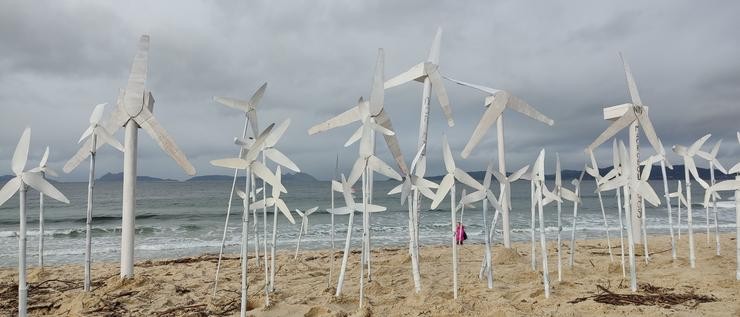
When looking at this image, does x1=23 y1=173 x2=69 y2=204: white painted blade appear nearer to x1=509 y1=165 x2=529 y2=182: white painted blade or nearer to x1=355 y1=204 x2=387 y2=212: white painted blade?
x1=355 y1=204 x2=387 y2=212: white painted blade

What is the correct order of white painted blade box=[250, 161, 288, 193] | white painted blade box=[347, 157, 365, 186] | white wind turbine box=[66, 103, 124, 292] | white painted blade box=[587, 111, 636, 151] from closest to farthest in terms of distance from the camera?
white painted blade box=[250, 161, 288, 193] < white painted blade box=[347, 157, 365, 186] < white wind turbine box=[66, 103, 124, 292] < white painted blade box=[587, 111, 636, 151]

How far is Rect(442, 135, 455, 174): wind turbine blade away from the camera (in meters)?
6.49

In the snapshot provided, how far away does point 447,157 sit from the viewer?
654 centimetres

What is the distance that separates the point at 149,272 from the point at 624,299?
1082 centimetres

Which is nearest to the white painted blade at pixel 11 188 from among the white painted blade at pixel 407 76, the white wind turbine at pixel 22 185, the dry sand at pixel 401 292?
the white wind turbine at pixel 22 185

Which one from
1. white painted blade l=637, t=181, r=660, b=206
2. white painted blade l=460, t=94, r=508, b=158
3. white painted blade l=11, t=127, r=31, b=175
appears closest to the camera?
white painted blade l=11, t=127, r=31, b=175

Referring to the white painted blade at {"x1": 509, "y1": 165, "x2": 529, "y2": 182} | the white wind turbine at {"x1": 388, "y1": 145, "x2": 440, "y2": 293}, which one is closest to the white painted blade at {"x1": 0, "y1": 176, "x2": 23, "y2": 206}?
the white wind turbine at {"x1": 388, "y1": 145, "x2": 440, "y2": 293}

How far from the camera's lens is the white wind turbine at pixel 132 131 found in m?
6.76

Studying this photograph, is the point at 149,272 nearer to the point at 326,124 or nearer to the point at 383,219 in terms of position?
the point at 326,124

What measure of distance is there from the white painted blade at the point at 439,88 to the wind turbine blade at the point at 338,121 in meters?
1.58

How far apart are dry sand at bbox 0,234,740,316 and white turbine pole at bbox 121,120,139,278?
1.25 feet

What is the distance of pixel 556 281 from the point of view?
27.3ft

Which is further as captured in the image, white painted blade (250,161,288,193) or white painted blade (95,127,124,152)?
white painted blade (95,127,124,152)

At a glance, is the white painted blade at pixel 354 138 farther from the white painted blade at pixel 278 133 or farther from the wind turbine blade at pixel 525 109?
the wind turbine blade at pixel 525 109
